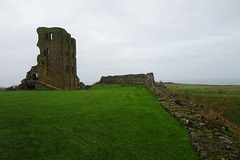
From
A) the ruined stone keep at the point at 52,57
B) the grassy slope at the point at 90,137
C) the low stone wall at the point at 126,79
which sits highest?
the ruined stone keep at the point at 52,57

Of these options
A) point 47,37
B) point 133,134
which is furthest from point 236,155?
point 47,37

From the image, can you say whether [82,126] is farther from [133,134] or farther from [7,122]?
[7,122]

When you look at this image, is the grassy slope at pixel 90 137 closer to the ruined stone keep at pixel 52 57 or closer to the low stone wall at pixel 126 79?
the low stone wall at pixel 126 79

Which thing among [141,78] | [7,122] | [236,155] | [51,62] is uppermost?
[51,62]

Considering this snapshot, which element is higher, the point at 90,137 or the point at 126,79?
the point at 126,79

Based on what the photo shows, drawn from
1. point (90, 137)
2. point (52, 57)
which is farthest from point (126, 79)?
point (90, 137)

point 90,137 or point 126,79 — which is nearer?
point 90,137

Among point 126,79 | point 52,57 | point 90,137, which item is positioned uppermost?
point 52,57

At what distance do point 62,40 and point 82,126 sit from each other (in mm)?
25771

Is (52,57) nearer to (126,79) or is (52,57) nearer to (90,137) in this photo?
(126,79)

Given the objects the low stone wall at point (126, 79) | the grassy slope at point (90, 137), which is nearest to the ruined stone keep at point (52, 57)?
the low stone wall at point (126, 79)

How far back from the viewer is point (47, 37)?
2877cm

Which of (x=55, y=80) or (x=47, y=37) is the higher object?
(x=47, y=37)

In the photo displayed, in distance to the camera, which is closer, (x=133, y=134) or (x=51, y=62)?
(x=133, y=134)
